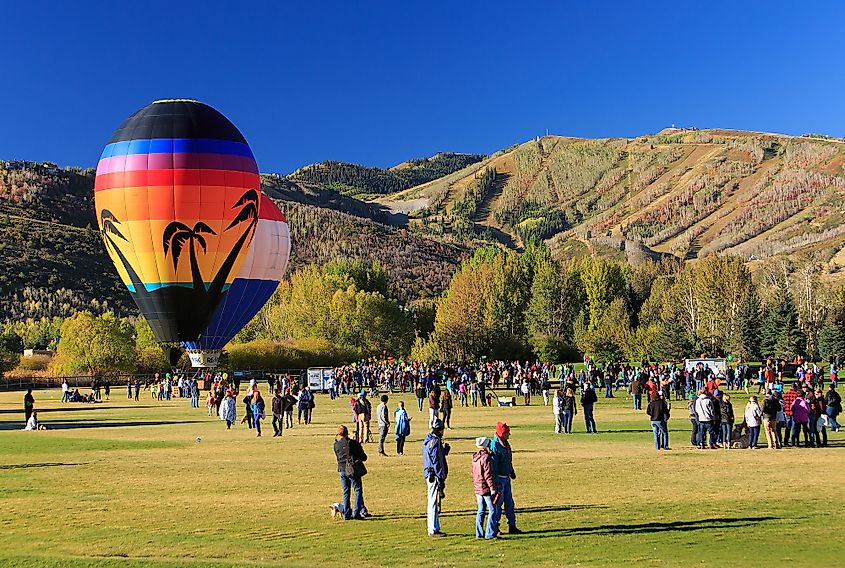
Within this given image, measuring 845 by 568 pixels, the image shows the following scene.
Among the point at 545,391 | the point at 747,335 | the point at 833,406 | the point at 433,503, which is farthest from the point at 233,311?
the point at 747,335

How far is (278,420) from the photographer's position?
109 ft

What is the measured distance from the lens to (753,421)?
25.5 meters

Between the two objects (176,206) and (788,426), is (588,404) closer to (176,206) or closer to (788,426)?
(788,426)

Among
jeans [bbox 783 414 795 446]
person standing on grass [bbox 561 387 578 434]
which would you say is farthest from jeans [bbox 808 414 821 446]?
person standing on grass [bbox 561 387 578 434]

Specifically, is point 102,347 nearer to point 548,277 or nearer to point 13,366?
point 13,366

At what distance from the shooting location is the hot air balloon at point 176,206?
149 feet

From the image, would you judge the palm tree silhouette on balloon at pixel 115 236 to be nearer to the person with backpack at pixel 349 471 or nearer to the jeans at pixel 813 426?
the jeans at pixel 813 426

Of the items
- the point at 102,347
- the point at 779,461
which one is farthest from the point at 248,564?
the point at 102,347

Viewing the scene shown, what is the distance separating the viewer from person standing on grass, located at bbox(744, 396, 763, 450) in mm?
25469

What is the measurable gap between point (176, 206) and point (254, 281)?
45.8 feet

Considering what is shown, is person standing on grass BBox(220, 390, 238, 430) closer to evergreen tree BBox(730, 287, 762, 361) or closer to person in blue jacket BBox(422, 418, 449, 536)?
person in blue jacket BBox(422, 418, 449, 536)

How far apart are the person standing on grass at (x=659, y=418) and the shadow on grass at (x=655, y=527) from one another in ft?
30.6

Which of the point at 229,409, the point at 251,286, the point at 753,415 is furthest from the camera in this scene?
the point at 251,286

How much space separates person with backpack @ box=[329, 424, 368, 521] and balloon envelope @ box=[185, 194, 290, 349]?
34665 millimetres
